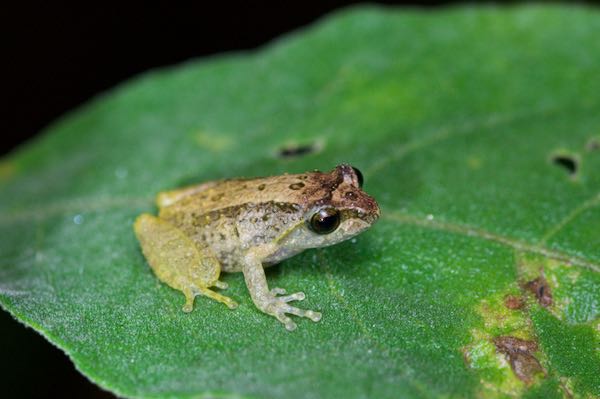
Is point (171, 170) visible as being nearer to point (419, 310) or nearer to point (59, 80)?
point (419, 310)

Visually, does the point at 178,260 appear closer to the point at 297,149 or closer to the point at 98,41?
the point at 297,149

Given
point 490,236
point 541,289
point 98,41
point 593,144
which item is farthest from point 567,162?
point 98,41

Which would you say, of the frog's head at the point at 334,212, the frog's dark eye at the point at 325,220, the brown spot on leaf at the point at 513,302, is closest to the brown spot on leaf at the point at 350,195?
the frog's head at the point at 334,212

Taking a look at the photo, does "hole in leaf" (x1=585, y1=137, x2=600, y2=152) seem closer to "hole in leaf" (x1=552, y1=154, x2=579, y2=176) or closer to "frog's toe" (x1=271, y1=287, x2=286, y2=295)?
"hole in leaf" (x1=552, y1=154, x2=579, y2=176)

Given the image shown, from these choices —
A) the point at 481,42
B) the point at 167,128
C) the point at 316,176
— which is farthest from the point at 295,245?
the point at 481,42

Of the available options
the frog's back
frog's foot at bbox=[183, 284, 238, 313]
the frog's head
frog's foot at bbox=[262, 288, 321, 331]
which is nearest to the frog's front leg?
frog's foot at bbox=[262, 288, 321, 331]
